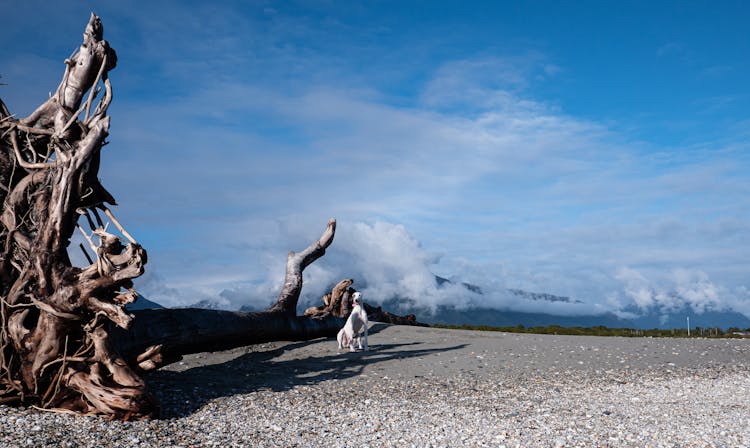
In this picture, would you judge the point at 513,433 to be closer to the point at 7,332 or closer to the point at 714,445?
the point at 714,445

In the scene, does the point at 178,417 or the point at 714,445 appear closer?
the point at 714,445

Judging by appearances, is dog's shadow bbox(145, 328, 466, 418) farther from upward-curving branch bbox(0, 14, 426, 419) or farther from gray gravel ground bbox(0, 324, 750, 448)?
upward-curving branch bbox(0, 14, 426, 419)

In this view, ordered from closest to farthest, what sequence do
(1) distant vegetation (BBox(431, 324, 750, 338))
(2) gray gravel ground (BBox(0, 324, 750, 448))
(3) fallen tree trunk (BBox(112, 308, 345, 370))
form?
(2) gray gravel ground (BBox(0, 324, 750, 448)) → (3) fallen tree trunk (BBox(112, 308, 345, 370)) → (1) distant vegetation (BBox(431, 324, 750, 338))

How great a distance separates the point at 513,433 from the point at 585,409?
2.68 metres

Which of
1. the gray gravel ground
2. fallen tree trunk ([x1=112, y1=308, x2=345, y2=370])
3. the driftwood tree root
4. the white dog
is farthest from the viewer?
the white dog

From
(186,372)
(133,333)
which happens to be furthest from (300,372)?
(133,333)

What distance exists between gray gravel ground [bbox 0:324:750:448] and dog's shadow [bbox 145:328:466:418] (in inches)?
1.5

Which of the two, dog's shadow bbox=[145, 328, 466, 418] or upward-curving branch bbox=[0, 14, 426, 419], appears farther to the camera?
dog's shadow bbox=[145, 328, 466, 418]

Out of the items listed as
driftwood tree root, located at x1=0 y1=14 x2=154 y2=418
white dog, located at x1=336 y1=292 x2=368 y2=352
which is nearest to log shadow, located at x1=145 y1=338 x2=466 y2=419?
white dog, located at x1=336 y1=292 x2=368 y2=352

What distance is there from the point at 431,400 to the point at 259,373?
4263 millimetres

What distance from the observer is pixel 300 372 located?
14.0m

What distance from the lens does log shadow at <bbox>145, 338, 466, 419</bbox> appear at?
427 inches

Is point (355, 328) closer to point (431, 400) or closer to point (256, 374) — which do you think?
point (256, 374)

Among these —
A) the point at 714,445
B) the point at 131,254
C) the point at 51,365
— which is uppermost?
the point at 131,254
